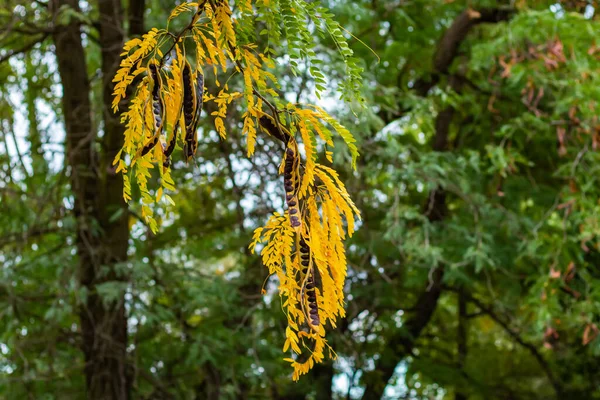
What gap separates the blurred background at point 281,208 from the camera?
18.8 ft

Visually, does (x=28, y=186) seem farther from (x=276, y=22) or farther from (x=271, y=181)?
(x=276, y=22)

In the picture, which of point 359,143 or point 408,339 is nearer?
point 359,143

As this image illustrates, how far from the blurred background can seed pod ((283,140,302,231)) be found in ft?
11.8

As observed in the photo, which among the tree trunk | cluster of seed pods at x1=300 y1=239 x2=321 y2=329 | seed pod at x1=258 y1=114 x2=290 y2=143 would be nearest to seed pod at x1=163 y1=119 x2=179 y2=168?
seed pod at x1=258 y1=114 x2=290 y2=143

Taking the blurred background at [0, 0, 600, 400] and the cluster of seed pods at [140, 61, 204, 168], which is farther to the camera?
the blurred background at [0, 0, 600, 400]

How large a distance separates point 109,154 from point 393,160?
2.12m

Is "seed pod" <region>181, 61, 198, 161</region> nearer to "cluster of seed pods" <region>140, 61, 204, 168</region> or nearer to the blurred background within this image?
"cluster of seed pods" <region>140, 61, 204, 168</region>

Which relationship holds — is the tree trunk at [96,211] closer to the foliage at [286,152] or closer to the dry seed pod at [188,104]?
the foliage at [286,152]

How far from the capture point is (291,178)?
4.68 ft

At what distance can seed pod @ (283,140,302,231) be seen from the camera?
1.39 metres

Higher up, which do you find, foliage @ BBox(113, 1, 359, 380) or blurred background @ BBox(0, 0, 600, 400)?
blurred background @ BBox(0, 0, 600, 400)

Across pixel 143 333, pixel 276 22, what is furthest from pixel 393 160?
pixel 276 22

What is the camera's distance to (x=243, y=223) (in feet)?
20.7

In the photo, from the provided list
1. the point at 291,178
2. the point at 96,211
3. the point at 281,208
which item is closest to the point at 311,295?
the point at 291,178
